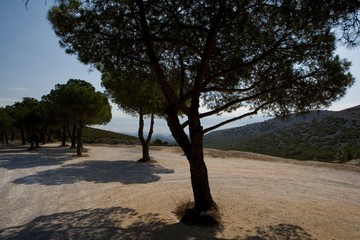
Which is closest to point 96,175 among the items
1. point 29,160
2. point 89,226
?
point 29,160

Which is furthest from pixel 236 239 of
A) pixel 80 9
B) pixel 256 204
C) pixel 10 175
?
pixel 10 175

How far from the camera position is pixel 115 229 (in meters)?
7.57

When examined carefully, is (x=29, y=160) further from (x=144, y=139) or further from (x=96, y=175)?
(x=96, y=175)

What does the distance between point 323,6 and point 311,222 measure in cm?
563

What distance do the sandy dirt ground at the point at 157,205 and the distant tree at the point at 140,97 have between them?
4039mm

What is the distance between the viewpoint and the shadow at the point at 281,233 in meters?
7.43

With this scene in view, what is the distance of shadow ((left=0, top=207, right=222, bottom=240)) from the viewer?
7.02 m

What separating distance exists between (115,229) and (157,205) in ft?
8.55

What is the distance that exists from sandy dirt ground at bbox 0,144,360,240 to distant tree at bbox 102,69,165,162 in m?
4.04

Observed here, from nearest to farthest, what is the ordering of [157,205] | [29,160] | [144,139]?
[157,205], [29,160], [144,139]

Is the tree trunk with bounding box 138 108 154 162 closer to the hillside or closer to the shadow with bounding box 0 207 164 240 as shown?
the shadow with bounding box 0 207 164 240

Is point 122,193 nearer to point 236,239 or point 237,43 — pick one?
point 236,239

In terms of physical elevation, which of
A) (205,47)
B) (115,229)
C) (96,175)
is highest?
(205,47)

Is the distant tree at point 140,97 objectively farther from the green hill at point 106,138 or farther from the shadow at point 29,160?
the green hill at point 106,138
